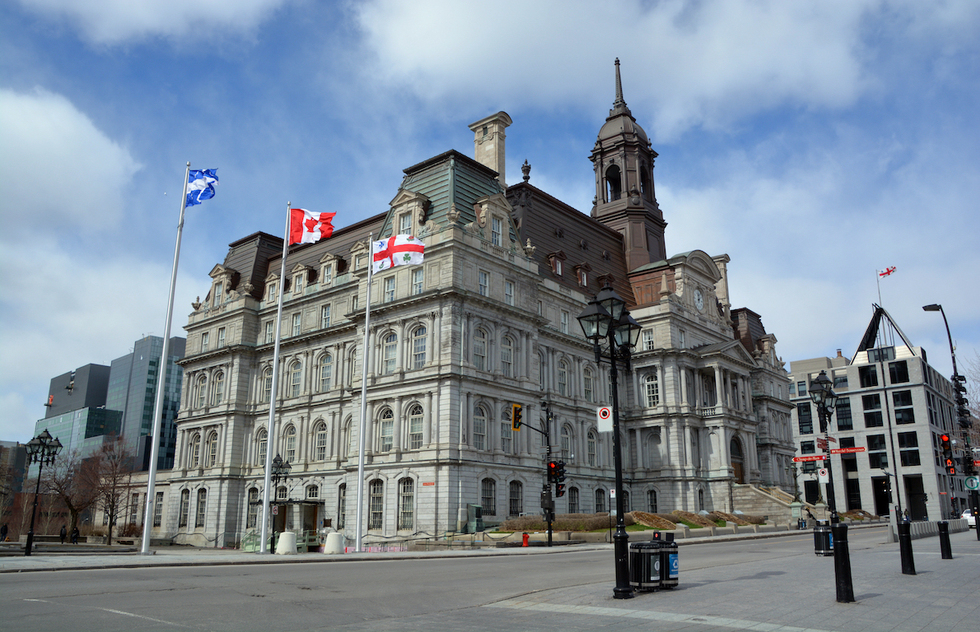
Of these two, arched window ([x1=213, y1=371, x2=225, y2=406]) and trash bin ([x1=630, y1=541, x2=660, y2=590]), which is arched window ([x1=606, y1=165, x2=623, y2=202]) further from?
trash bin ([x1=630, y1=541, x2=660, y2=590])

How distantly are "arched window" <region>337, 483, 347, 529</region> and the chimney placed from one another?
88.4ft

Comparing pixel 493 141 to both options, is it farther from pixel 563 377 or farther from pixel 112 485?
pixel 112 485

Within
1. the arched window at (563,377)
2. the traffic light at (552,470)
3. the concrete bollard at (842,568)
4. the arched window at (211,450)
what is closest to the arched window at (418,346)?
the traffic light at (552,470)

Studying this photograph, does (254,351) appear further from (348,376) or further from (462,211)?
(462,211)

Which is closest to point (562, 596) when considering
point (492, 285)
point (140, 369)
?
point (492, 285)

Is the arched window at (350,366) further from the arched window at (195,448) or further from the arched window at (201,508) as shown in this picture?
the arched window at (195,448)

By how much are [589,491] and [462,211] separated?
2317 cm

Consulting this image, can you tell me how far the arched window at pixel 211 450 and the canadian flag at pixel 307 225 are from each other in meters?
33.1

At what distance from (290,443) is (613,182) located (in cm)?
4071

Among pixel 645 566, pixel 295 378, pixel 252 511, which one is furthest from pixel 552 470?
pixel 252 511

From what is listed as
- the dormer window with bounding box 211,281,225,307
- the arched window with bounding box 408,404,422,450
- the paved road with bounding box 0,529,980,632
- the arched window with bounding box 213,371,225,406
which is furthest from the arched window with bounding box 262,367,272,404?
the paved road with bounding box 0,529,980,632

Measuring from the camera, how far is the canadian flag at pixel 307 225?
119 feet

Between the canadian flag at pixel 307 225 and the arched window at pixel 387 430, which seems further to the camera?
the arched window at pixel 387 430

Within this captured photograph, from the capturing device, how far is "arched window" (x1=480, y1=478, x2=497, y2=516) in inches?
1811
